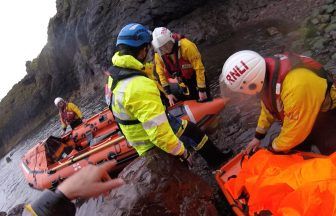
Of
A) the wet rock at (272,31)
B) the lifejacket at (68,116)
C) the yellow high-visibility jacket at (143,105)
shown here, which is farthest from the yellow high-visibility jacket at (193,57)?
the lifejacket at (68,116)

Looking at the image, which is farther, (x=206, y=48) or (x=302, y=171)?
(x=206, y=48)

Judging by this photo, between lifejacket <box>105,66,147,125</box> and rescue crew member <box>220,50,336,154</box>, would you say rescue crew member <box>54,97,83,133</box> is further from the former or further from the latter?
rescue crew member <box>220,50,336,154</box>

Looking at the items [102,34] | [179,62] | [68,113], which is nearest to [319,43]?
[179,62]

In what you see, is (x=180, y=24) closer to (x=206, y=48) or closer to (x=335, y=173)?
(x=206, y=48)

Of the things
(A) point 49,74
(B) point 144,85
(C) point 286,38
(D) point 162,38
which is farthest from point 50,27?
(B) point 144,85

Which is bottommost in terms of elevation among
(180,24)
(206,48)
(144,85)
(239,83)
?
(206,48)

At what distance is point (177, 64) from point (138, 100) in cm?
308

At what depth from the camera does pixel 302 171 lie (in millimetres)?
2955

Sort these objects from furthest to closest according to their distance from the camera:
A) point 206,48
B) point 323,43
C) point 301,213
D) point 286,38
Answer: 1. point 206,48
2. point 286,38
3. point 323,43
4. point 301,213

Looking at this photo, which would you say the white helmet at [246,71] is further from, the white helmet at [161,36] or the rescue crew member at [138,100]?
the white helmet at [161,36]

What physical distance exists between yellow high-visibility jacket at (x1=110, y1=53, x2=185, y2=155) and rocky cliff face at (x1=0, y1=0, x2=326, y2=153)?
7.24 m

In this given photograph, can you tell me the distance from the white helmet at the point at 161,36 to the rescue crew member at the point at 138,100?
1.98 meters

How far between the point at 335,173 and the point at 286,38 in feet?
27.1

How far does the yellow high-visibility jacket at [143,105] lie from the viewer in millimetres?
3605
